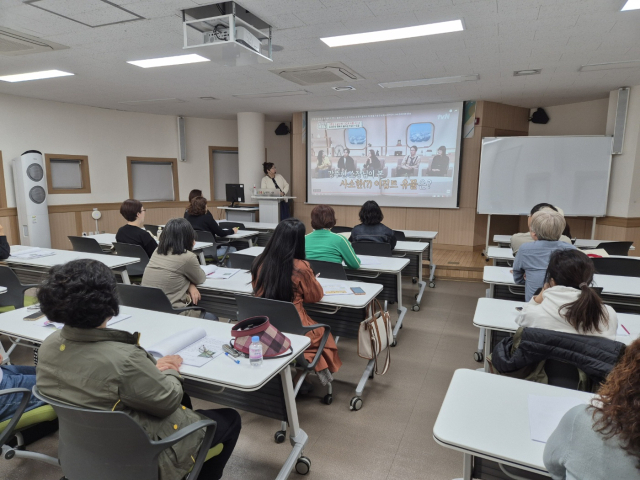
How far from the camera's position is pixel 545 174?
6.60 meters

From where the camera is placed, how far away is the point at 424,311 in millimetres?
4312

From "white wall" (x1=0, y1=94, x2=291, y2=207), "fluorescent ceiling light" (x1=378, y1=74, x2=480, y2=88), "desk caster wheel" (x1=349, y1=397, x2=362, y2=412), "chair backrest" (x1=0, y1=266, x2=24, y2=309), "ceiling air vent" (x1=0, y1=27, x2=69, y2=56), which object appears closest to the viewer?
"desk caster wheel" (x1=349, y1=397, x2=362, y2=412)

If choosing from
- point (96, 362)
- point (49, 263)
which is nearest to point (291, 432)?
point (96, 362)

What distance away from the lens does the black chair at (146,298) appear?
2.33m

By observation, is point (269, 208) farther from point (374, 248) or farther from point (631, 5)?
point (631, 5)

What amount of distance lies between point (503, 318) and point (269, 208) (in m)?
6.29

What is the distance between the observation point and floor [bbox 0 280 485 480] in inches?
76.1

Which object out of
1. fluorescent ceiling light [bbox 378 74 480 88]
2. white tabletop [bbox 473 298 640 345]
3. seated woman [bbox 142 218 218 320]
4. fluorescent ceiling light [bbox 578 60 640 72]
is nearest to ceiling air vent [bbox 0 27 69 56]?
seated woman [bbox 142 218 218 320]

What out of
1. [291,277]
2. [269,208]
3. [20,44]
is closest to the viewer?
[291,277]

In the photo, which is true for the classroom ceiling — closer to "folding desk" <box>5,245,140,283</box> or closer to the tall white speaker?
the tall white speaker

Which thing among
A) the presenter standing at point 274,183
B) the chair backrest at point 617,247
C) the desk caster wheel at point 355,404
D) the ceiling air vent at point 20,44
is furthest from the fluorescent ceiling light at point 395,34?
the presenter standing at point 274,183

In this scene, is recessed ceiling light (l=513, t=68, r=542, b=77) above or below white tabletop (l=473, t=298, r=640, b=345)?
above

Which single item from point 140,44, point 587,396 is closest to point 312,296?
point 587,396

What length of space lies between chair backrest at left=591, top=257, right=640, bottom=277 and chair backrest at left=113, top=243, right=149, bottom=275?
406 centimetres
